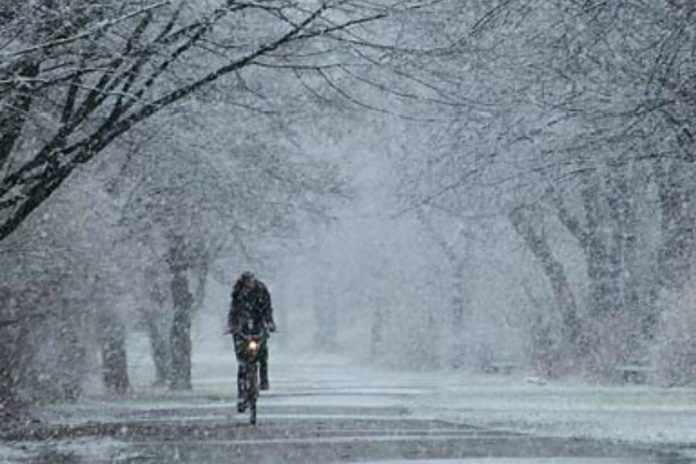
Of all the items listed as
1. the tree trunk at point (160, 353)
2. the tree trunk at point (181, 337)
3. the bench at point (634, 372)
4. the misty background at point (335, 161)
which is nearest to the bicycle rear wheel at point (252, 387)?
the misty background at point (335, 161)

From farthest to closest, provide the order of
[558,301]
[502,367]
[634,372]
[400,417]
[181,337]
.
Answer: [502,367]
[558,301]
[181,337]
[634,372]
[400,417]

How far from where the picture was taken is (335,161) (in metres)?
33.2

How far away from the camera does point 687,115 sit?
16656 mm

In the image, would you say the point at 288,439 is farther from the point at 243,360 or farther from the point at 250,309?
the point at 250,309

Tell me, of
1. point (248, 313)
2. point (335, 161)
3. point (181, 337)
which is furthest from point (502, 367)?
point (248, 313)

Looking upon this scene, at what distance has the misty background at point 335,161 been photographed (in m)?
13.2

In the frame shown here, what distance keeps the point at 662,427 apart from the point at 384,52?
825 centimetres

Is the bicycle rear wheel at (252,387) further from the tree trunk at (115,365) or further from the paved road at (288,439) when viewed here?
the tree trunk at (115,365)

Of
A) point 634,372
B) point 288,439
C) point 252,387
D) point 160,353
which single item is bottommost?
point 288,439

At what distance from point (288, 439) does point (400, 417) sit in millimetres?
4921

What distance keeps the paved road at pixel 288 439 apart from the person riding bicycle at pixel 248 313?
959 millimetres

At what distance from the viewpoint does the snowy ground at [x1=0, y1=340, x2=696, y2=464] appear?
16.3 metres

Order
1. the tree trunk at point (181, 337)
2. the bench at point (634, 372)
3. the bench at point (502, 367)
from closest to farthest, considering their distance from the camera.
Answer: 1. the bench at point (634, 372)
2. the tree trunk at point (181, 337)
3. the bench at point (502, 367)

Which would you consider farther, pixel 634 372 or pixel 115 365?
pixel 634 372
